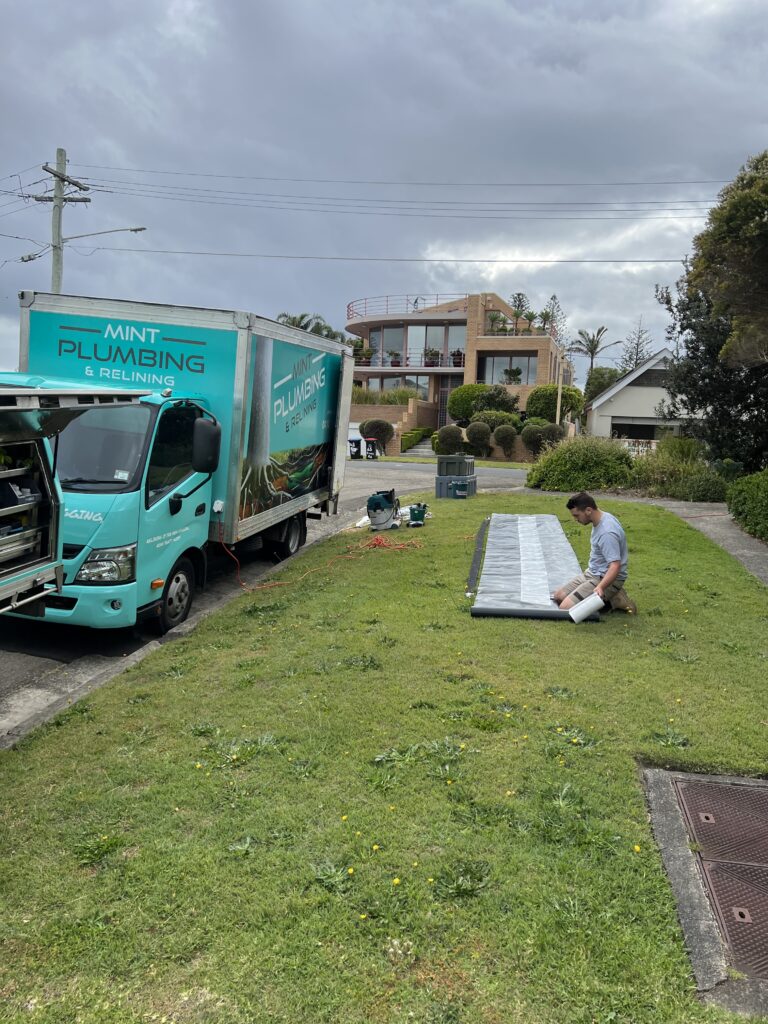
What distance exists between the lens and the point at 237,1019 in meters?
2.53


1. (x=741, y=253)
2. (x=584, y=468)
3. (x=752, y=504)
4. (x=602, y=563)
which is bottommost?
(x=602, y=563)

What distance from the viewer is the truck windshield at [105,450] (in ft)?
22.3

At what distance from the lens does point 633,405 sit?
1673 inches

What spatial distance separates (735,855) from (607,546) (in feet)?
13.2

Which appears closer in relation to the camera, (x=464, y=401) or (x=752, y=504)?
(x=752, y=504)

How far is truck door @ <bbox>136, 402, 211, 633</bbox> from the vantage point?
6852 millimetres

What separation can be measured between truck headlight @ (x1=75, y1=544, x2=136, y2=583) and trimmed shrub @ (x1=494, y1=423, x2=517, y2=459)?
34174 millimetres

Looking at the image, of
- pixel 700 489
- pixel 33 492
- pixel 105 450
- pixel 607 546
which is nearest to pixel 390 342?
pixel 700 489

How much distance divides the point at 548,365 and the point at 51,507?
45.3m

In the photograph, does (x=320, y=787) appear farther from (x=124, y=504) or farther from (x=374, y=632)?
(x=124, y=504)

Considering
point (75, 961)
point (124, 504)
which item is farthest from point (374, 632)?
point (75, 961)

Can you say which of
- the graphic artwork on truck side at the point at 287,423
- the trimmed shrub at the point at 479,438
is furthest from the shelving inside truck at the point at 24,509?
the trimmed shrub at the point at 479,438

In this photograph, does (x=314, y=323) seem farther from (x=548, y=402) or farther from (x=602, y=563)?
(x=602, y=563)

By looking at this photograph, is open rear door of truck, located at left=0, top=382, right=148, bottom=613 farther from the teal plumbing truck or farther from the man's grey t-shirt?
the man's grey t-shirt
